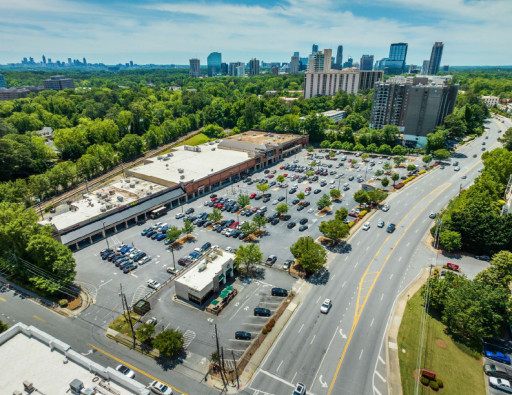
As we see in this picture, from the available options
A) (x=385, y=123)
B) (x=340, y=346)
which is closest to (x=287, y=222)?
(x=340, y=346)

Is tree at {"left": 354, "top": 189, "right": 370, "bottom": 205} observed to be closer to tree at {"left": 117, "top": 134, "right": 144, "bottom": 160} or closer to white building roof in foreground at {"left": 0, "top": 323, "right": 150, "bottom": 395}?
white building roof in foreground at {"left": 0, "top": 323, "right": 150, "bottom": 395}

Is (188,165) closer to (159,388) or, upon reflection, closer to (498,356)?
(159,388)

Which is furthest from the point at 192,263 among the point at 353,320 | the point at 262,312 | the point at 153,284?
the point at 353,320

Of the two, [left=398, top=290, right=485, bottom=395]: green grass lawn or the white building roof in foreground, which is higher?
the white building roof in foreground

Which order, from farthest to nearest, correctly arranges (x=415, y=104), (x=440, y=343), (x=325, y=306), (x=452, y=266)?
(x=415, y=104), (x=452, y=266), (x=325, y=306), (x=440, y=343)

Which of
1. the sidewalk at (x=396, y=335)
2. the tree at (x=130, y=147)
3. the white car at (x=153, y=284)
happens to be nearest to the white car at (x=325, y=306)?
the sidewalk at (x=396, y=335)

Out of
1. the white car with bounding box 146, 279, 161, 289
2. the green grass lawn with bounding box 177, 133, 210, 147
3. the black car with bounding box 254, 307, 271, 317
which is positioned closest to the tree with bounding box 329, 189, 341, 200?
the black car with bounding box 254, 307, 271, 317
